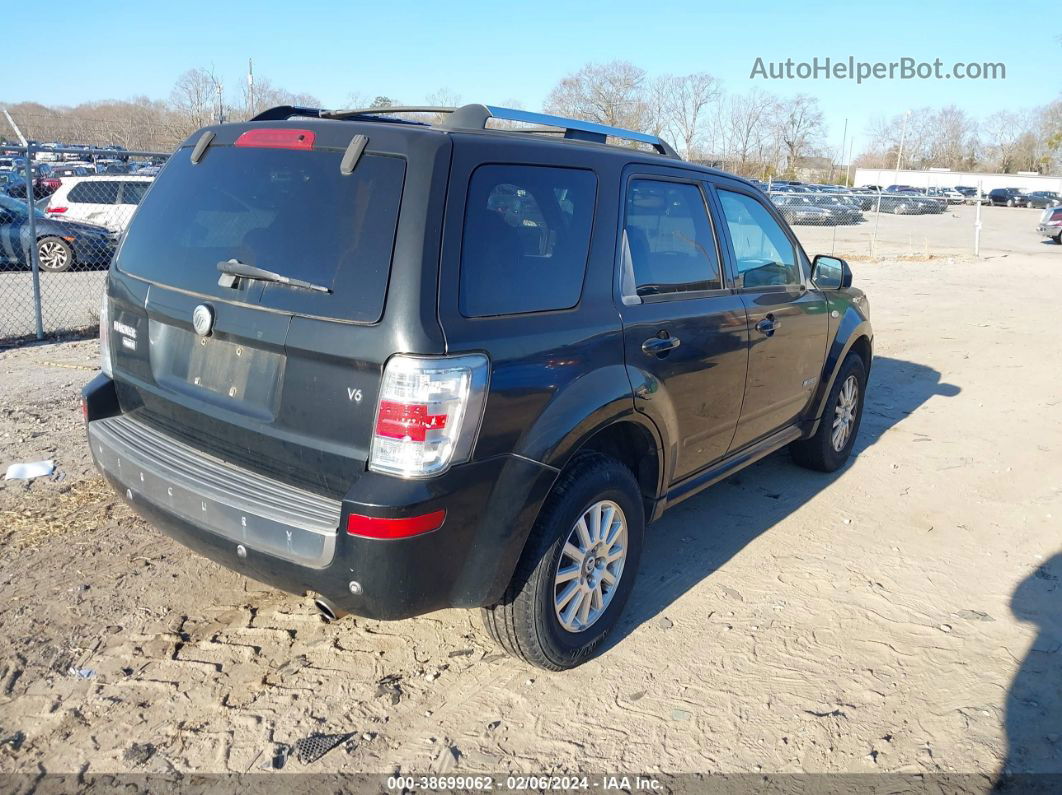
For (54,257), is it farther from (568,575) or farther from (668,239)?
(568,575)

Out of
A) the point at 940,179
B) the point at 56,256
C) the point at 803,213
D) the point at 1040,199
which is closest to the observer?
the point at 56,256

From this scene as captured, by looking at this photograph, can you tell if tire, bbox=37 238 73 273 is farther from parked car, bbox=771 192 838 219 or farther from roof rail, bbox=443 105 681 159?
parked car, bbox=771 192 838 219

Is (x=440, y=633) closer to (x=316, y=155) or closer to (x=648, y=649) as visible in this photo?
(x=648, y=649)

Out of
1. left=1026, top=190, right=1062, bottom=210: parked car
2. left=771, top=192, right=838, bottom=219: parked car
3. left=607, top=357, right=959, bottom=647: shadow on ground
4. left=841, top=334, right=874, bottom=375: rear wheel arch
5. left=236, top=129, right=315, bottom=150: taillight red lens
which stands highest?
left=1026, top=190, right=1062, bottom=210: parked car

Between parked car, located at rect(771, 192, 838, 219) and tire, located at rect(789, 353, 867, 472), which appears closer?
tire, located at rect(789, 353, 867, 472)

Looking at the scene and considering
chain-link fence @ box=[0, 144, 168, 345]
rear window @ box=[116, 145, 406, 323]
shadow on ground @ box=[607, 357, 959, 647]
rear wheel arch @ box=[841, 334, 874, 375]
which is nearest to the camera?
rear window @ box=[116, 145, 406, 323]

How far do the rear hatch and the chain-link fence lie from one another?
4.93 m

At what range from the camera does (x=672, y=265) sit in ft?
12.1

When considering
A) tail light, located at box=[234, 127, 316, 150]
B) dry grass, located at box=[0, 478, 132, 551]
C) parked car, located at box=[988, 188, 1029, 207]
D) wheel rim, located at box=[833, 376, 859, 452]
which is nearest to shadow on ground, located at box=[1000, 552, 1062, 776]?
wheel rim, located at box=[833, 376, 859, 452]

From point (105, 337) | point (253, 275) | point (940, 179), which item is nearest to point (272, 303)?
point (253, 275)

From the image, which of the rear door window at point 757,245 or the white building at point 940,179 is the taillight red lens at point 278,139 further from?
the white building at point 940,179

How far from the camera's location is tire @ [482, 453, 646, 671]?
9.82 feet

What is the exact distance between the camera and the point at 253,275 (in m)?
2.75

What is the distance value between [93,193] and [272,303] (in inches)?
582
